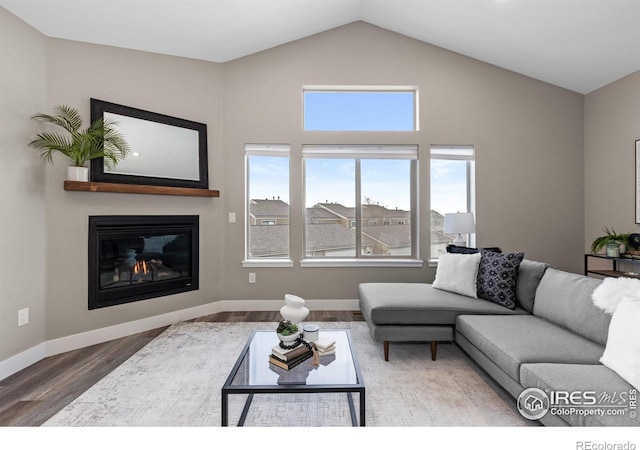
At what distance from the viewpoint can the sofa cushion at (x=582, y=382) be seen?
4.37 ft

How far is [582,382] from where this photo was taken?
5.07 feet

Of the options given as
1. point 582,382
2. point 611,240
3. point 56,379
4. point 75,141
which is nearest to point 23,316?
point 56,379

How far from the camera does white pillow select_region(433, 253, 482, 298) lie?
2879 millimetres

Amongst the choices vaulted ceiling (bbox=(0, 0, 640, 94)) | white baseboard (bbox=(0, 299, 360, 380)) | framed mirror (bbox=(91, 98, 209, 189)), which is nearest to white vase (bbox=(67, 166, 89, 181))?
framed mirror (bbox=(91, 98, 209, 189))

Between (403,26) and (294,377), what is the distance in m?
3.81

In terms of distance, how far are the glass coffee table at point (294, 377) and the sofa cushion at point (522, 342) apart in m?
0.87

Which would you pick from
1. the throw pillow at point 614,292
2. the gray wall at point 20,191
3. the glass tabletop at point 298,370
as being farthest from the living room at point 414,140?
the throw pillow at point 614,292

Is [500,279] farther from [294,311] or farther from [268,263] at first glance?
[268,263]

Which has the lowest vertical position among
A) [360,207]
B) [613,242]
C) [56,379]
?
[56,379]

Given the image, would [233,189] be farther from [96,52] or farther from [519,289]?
[519,289]

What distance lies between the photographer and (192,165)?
144 inches

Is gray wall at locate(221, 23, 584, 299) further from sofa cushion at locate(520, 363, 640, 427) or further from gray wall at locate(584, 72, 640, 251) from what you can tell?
sofa cushion at locate(520, 363, 640, 427)

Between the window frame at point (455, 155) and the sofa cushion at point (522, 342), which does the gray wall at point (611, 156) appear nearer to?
the window frame at point (455, 155)

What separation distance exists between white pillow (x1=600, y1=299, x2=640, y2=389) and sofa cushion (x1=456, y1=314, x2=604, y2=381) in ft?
0.52
